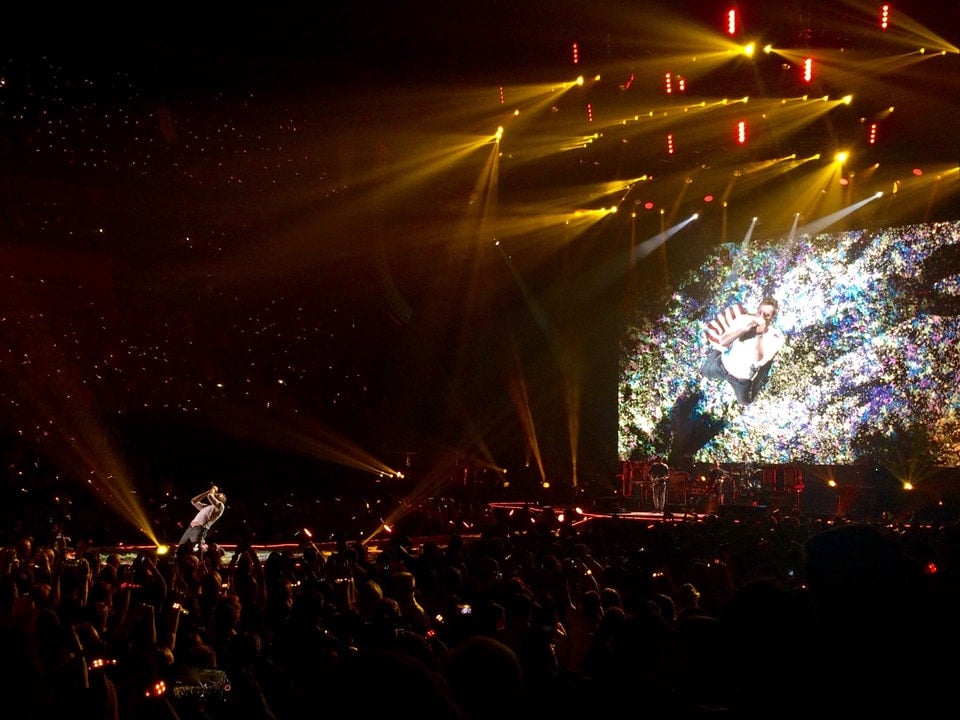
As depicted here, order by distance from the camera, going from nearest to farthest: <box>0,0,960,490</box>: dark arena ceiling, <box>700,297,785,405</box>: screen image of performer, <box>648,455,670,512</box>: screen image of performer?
1. <box>0,0,960,490</box>: dark arena ceiling
2. <box>700,297,785,405</box>: screen image of performer
3. <box>648,455,670,512</box>: screen image of performer

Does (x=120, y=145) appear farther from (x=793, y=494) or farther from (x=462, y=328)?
(x=793, y=494)

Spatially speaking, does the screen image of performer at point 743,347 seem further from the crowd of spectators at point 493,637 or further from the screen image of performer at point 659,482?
the crowd of spectators at point 493,637

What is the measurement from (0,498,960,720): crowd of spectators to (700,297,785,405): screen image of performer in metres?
13.4

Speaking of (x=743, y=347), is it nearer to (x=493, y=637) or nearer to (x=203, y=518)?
(x=203, y=518)

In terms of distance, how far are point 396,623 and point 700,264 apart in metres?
20.3

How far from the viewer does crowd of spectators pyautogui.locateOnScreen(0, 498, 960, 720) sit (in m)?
1.83

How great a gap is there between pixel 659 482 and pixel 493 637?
18721mm

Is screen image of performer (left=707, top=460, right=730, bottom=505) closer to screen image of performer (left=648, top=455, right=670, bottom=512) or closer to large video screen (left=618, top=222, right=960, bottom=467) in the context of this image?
large video screen (left=618, top=222, right=960, bottom=467)

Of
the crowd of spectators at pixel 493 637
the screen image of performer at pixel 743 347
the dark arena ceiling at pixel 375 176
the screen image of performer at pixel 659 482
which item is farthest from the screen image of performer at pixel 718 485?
the crowd of spectators at pixel 493 637

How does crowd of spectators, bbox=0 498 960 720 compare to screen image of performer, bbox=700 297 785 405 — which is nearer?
crowd of spectators, bbox=0 498 960 720


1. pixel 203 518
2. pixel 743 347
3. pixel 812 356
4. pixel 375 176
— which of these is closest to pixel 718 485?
pixel 743 347

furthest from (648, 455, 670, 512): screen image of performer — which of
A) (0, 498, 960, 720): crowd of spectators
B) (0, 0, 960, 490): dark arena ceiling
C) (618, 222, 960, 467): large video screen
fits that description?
(0, 498, 960, 720): crowd of spectators

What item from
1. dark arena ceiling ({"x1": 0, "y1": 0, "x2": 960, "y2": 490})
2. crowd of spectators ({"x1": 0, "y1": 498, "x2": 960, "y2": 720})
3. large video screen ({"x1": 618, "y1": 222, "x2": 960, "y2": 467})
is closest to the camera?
crowd of spectators ({"x1": 0, "y1": 498, "x2": 960, "y2": 720})

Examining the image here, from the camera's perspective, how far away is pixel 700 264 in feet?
76.1
